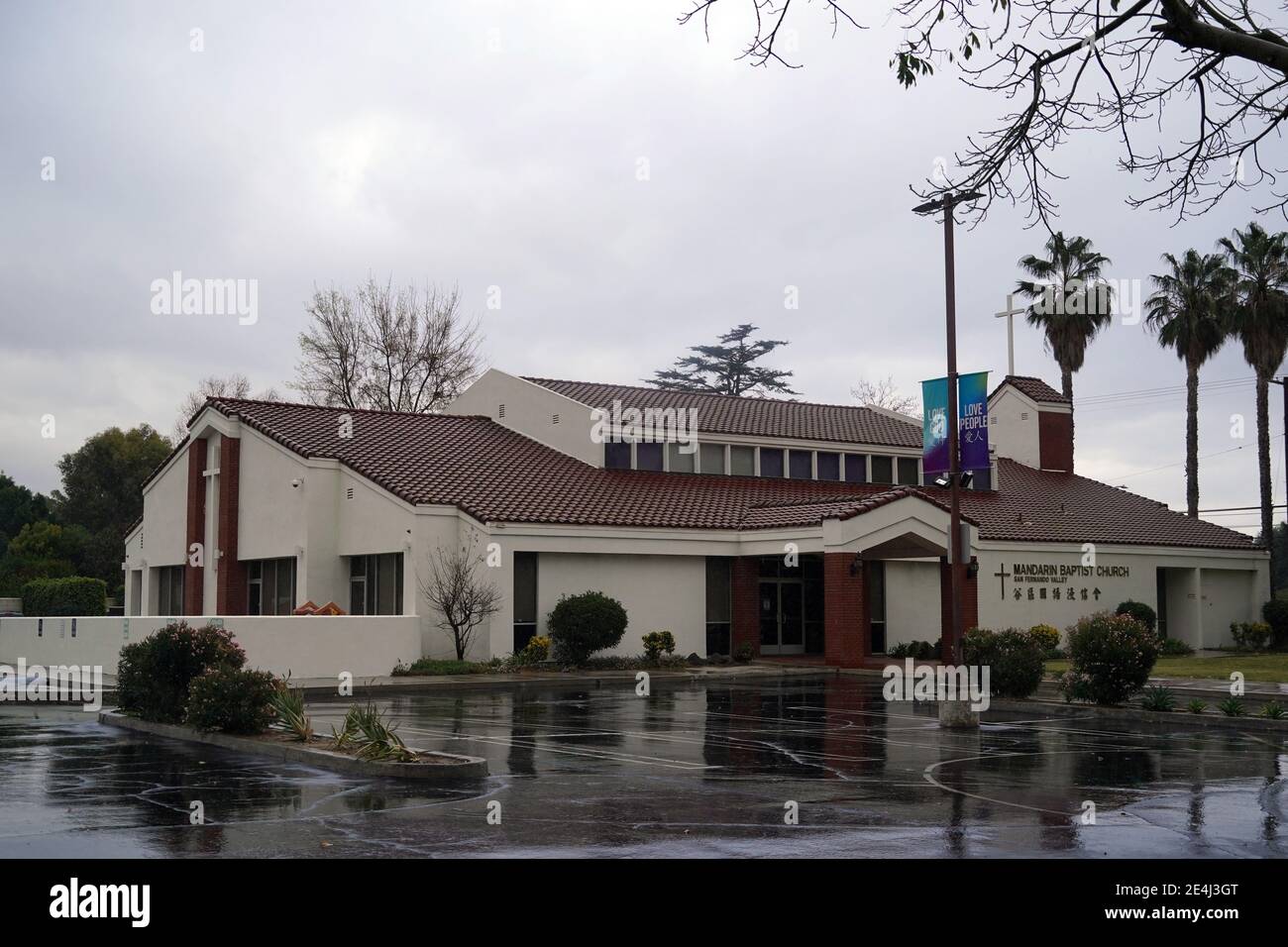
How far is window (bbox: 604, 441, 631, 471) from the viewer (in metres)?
39.7

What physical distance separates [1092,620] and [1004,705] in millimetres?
2218

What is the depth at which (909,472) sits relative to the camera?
1785 inches

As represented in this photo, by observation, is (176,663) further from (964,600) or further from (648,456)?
(964,600)

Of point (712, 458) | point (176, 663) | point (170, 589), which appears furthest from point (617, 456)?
point (176, 663)

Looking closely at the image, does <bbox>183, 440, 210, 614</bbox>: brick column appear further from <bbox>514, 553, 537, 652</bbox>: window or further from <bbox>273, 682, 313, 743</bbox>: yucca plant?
<bbox>273, 682, 313, 743</bbox>: yucca plant

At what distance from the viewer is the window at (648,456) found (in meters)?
40.5

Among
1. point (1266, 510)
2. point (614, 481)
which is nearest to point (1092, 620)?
point (614, 481)

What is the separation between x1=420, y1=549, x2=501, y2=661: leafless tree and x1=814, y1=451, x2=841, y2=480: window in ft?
48.0

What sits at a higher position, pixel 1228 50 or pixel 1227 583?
pixel 1228 50

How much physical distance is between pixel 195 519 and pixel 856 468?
21.2m

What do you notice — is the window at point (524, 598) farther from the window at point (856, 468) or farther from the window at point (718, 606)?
the window at point (856, 468)
